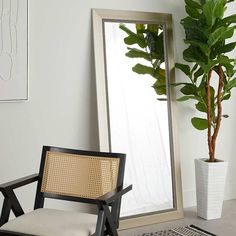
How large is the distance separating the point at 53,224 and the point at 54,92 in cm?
124

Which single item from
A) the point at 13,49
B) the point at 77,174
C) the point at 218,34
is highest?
the point at 218,34

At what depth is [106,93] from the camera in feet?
11.7

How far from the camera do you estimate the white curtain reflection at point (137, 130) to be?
11.9ft

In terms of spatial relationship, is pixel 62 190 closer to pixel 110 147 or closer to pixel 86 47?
pixel 110 147

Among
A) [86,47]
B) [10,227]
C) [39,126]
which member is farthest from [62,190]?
[86,47]

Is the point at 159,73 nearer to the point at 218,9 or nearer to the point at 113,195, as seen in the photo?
the point at 218,9

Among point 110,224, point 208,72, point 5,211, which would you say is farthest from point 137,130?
point 5,211

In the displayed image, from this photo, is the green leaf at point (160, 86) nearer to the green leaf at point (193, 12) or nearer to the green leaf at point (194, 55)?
the green leaf at point (194, 55)

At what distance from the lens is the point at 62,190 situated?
2854 millimetres

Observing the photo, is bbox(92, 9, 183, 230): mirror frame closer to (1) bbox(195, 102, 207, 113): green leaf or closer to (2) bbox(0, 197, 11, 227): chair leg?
(1) bbox(195, 102, 207, 113): green leaf

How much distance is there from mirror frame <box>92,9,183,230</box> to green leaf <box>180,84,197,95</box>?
0.40 ft

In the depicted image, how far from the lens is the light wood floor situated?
3492mm

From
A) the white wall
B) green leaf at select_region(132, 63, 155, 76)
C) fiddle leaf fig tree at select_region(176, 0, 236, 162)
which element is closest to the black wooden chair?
the white wall

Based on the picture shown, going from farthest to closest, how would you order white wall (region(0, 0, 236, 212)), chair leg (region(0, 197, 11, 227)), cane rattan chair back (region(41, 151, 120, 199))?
white wall (region(0, 0, 236, 212)), cane rattan chair back (region(41, 151, 120, 199)), chair leg (region(0, 197, 11, 227))
